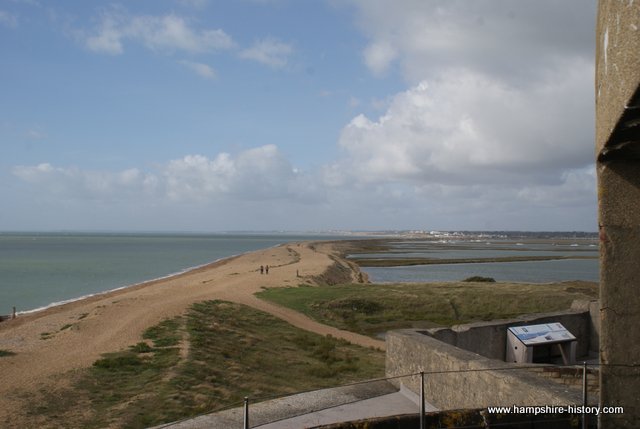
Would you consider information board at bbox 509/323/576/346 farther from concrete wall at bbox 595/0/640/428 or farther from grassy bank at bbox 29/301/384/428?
concrete wall at bbox 595/0/640/428

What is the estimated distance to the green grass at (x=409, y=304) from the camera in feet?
85.3

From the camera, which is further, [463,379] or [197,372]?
[197,372]

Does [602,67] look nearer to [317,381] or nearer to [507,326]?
[507,326]

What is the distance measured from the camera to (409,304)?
92.5 feet

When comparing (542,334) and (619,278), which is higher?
(619,278)

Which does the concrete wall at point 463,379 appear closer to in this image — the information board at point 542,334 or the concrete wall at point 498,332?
the concrete wall at point 498,332

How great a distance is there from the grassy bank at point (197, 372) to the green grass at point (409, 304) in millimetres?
4842

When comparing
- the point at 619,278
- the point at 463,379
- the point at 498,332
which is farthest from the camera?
the point at 498,332

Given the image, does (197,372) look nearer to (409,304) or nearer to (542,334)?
(542,334)

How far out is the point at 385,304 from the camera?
92.1ft

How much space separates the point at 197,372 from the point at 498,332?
8.46 metres

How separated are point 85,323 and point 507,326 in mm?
18113

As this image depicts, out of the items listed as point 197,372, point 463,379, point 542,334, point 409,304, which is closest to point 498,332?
point 542,334

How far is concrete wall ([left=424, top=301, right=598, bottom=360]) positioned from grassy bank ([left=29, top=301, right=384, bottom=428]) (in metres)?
4.07
